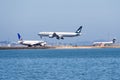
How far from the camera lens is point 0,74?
182 feet

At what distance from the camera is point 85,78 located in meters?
50.0

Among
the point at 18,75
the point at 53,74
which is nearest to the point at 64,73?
the point at 53,74

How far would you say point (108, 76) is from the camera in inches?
2018

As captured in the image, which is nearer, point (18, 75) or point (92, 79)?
point (92, 79)

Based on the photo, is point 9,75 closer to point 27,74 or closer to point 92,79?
point 27,74

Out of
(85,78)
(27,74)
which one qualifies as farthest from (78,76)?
(27,74)

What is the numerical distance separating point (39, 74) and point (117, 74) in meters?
8.87

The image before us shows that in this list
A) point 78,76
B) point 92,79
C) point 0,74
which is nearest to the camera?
point 92,79

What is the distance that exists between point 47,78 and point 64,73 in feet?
17.4

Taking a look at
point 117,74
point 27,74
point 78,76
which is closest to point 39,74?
point 27,74

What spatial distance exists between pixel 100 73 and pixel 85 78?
5.02 meters

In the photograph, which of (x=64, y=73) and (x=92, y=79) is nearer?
(x=92, y=79)

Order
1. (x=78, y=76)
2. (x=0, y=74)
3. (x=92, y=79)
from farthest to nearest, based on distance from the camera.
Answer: (x=0, y=74) < (x=78, y=76) < (x=92, y=79)

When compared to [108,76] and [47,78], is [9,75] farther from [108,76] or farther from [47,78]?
[108,76]
